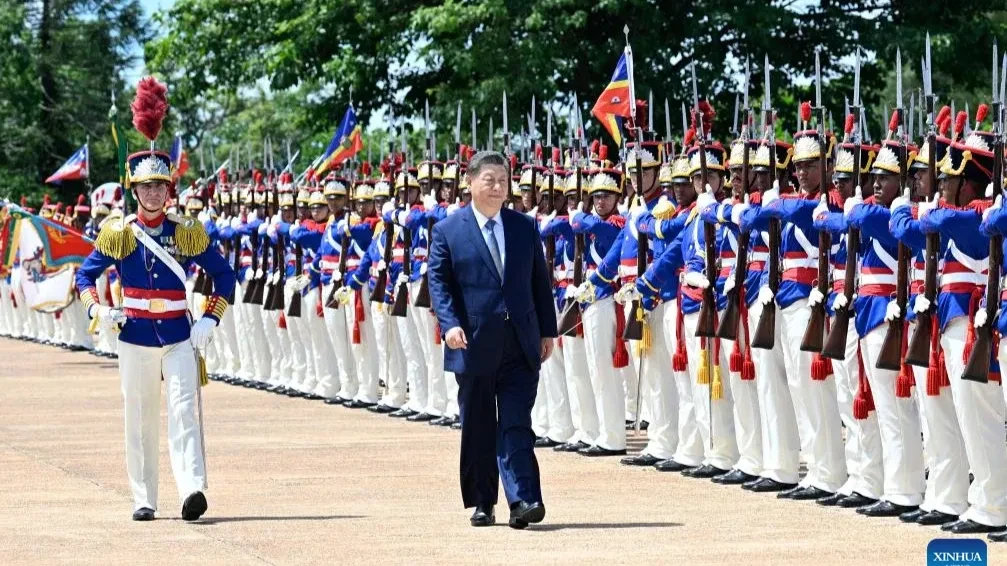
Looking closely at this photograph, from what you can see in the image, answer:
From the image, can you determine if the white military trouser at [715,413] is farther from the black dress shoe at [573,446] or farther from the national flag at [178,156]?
the national flag at [178,156]

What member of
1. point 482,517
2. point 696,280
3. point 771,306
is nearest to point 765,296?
point 771,306

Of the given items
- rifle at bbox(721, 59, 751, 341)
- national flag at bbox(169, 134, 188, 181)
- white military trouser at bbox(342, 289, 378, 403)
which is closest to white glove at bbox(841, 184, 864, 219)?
rifle at bbox(721, 59, 751, 341)

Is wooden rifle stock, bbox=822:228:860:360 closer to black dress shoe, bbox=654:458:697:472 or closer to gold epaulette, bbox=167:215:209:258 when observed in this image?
black dress shoe, bbox=654:458:697:472

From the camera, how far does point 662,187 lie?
14.0m

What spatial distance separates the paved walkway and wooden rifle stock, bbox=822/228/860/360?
0.83 meters

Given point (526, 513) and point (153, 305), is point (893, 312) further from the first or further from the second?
point (153, 305)

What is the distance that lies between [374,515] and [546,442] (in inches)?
170

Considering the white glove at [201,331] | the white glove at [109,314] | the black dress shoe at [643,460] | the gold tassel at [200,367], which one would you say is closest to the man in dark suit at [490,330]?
the white glove at [201,331]

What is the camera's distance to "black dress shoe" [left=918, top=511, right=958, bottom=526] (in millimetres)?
10422

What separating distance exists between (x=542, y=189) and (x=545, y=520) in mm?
5207

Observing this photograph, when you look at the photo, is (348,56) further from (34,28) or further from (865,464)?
(34,28)

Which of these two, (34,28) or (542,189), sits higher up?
(34,28)

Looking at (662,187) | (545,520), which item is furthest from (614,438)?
(545,520)

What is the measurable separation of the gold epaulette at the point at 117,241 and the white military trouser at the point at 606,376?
4.07 meters
